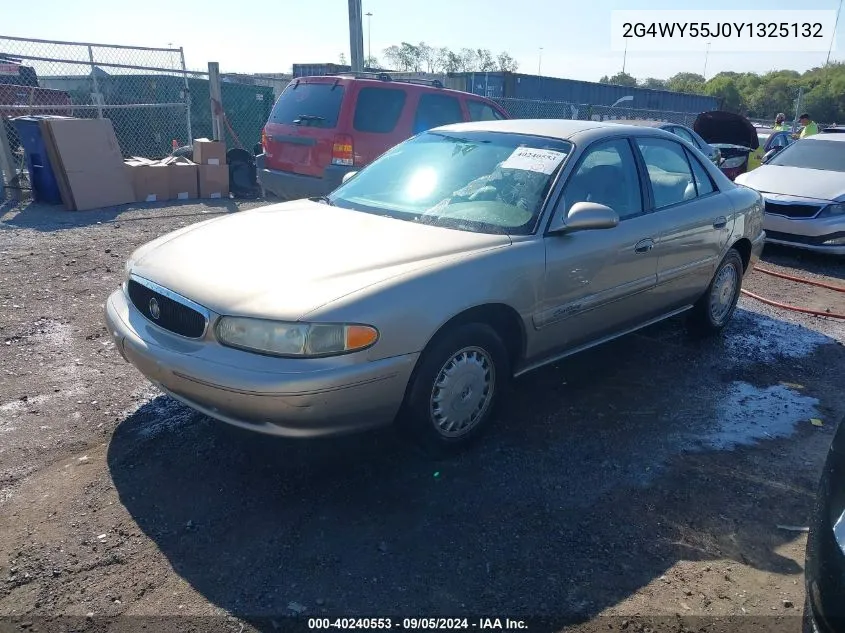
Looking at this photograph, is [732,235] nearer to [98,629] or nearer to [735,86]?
[98,629]

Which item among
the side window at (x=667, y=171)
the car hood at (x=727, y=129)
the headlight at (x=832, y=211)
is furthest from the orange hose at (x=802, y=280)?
the car hood at (x=727, y=129)

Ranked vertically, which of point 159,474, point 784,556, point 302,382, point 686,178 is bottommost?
point 784,556

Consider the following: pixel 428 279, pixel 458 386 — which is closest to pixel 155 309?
pixel 428 279

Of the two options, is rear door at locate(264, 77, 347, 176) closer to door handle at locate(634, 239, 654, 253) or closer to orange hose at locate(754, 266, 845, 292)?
door handle at locate(634, 239, 654, 253)

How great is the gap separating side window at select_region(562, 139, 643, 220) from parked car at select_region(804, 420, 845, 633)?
6.67 ft

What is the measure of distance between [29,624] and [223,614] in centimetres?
66

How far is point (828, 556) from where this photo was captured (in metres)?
2.00

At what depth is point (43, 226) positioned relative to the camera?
8.34 meters

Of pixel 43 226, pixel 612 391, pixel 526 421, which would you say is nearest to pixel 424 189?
pixel 526 421

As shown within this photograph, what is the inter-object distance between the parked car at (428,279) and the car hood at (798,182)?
14.8 feet

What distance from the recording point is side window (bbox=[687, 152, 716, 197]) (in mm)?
4961

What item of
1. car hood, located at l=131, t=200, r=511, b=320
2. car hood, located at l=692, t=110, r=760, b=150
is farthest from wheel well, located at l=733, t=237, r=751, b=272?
car hood, located at l=692, t=110, r=760, b=150

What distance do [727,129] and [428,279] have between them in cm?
1272

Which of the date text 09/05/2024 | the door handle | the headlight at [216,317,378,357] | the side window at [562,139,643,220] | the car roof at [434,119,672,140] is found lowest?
the date text 09/05/2024
